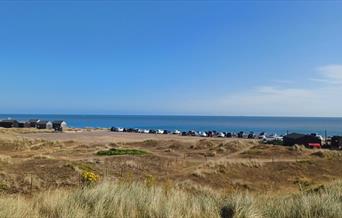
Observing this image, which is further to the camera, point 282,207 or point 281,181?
point 281,181

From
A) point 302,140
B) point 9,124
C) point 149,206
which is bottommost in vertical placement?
point 302,140

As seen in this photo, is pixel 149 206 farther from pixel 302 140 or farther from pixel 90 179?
pixel 302 140

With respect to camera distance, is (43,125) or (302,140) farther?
(43,125)

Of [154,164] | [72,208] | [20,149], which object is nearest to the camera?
[72,208]

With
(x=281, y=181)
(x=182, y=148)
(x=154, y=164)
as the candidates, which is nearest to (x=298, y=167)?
(x=281, y=181)

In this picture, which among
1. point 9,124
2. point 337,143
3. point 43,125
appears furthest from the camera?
point 43,125

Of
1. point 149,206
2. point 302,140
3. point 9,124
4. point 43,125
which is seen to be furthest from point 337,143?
point 9,124

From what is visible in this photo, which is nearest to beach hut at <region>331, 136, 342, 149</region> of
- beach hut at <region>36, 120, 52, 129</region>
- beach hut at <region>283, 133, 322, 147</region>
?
beach hut at <region>283, 133, 322, 147</region>

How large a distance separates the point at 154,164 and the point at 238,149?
1118 inches

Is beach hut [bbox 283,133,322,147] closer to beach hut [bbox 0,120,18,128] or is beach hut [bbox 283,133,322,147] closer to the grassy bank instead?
beach hut [bbox 0,120,18,128]

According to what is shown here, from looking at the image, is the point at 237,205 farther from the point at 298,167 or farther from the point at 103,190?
the point at 298,167

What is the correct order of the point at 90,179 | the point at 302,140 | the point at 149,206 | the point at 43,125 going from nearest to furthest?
the point at 149,206
the point at 90,179
the point at 302,140
the point at 43,125

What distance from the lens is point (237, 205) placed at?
317 inches

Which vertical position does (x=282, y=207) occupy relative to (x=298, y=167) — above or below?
above
